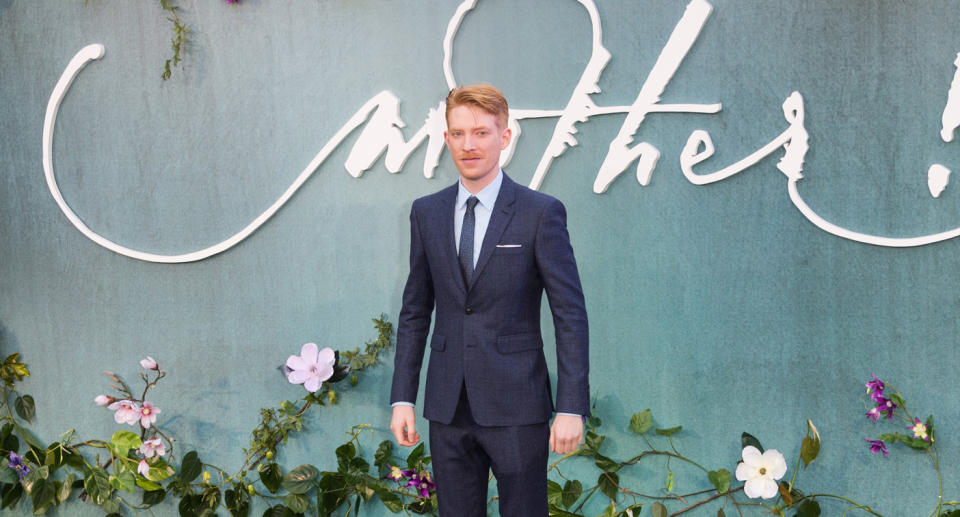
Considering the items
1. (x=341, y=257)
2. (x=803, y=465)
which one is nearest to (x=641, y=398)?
(x=803, y=465)

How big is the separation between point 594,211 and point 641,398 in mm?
672

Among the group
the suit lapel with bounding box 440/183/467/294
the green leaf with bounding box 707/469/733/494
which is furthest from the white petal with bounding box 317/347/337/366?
the green leaf with bounding box 707/469/733/494

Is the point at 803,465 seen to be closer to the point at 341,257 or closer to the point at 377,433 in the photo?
the point at 377,433

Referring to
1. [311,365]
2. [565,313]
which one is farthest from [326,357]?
[565,313]

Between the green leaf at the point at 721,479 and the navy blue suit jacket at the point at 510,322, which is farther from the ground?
the navy blue suit jacket at the point at 510,322

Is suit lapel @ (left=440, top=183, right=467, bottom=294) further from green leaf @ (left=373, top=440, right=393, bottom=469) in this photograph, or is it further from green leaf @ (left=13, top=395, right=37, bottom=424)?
green leaf @ (left=13, top=395, right=37, bottom=424)

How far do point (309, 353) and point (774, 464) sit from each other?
1623 mm

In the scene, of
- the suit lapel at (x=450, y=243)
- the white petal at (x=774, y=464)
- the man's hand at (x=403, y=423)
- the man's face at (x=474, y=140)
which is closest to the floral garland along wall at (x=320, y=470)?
the white petal at (x=774, y=464)

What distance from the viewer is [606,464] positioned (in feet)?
8.48

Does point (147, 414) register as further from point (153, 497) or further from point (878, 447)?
point (878, 447)

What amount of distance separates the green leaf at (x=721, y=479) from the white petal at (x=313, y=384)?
4.56ft

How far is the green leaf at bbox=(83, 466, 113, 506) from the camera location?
2.85 meters

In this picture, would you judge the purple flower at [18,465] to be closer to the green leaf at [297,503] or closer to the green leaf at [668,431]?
the green leaf at [297,503]

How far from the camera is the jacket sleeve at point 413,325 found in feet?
6.34
